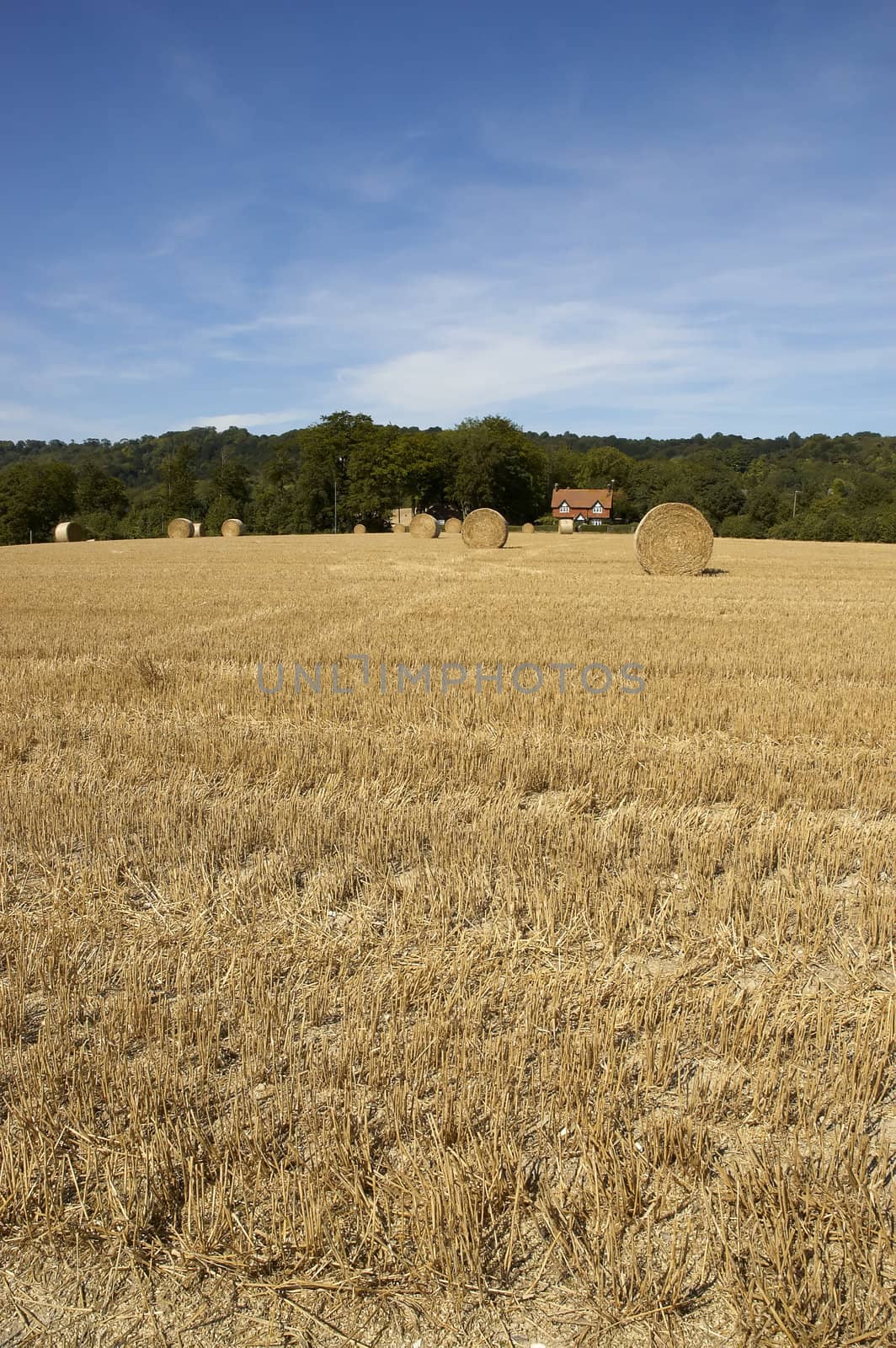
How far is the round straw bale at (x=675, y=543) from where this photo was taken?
79.6ft

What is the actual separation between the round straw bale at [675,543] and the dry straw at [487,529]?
637 inches

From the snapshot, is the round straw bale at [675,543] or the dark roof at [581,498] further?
the dark roof at [581,498]

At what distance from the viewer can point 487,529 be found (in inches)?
1588

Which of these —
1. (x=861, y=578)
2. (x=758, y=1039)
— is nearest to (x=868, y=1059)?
(x=758, y=1039)

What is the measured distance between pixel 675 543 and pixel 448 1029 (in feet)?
75.3

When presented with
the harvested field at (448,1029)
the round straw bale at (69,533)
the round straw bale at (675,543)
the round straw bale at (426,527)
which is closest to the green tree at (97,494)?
the round straw bale at (69,533)

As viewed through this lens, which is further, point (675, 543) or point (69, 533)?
point (69, 533)

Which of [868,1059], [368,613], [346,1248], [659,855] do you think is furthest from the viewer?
[368,613]

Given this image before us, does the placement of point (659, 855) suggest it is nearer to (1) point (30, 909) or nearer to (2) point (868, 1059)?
(2) point (868, 1059)

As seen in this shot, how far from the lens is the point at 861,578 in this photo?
2453 cm

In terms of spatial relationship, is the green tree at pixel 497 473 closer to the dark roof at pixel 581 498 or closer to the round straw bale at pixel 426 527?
the dark roof at pixel 581 498

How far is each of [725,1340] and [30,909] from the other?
3244 millimetres

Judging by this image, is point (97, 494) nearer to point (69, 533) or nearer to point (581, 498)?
point (69, 533)

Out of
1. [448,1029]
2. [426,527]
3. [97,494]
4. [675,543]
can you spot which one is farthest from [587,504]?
[448,1029]
